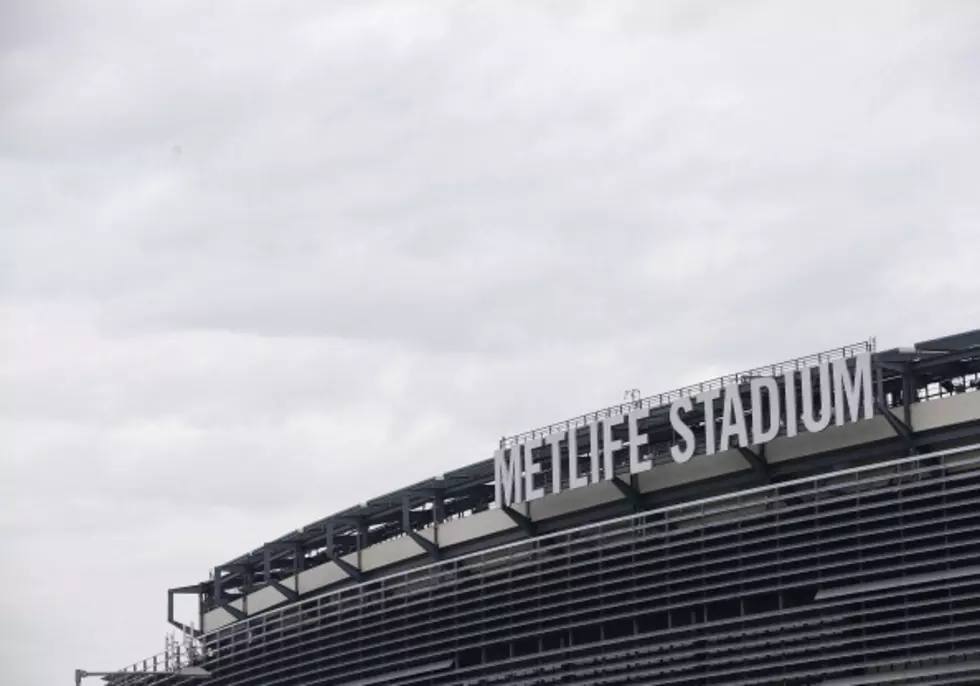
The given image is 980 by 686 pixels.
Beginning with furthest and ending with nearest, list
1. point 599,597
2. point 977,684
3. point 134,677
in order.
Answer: point 134,677, point 599,597, point 977,684

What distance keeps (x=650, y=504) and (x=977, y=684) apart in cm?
2050

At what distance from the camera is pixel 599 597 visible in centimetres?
8419

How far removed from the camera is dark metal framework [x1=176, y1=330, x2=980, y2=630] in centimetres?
7519

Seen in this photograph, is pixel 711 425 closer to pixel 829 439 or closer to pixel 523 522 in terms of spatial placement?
pixel 829 439

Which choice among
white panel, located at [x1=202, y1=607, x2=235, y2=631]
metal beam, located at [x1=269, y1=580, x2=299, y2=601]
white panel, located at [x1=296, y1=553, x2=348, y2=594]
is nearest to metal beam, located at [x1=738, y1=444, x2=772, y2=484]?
white panel, located at [x1=296, y1=553, x2=348, y2=594]

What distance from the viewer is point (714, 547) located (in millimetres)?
78938

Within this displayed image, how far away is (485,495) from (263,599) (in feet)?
74.3

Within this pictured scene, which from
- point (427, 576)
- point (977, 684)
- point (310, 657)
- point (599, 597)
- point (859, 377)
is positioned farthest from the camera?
point (310, 657)

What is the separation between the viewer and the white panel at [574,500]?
8762cm

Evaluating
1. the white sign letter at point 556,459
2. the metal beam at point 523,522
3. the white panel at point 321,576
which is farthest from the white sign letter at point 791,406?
the white panel at point 321,576

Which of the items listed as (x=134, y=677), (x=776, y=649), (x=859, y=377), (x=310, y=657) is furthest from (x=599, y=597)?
(x=134, y=677)

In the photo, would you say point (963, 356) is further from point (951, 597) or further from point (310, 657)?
point (310, 657)

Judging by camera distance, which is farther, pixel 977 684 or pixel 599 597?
pixel 599 597

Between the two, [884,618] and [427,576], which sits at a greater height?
[427,576]
